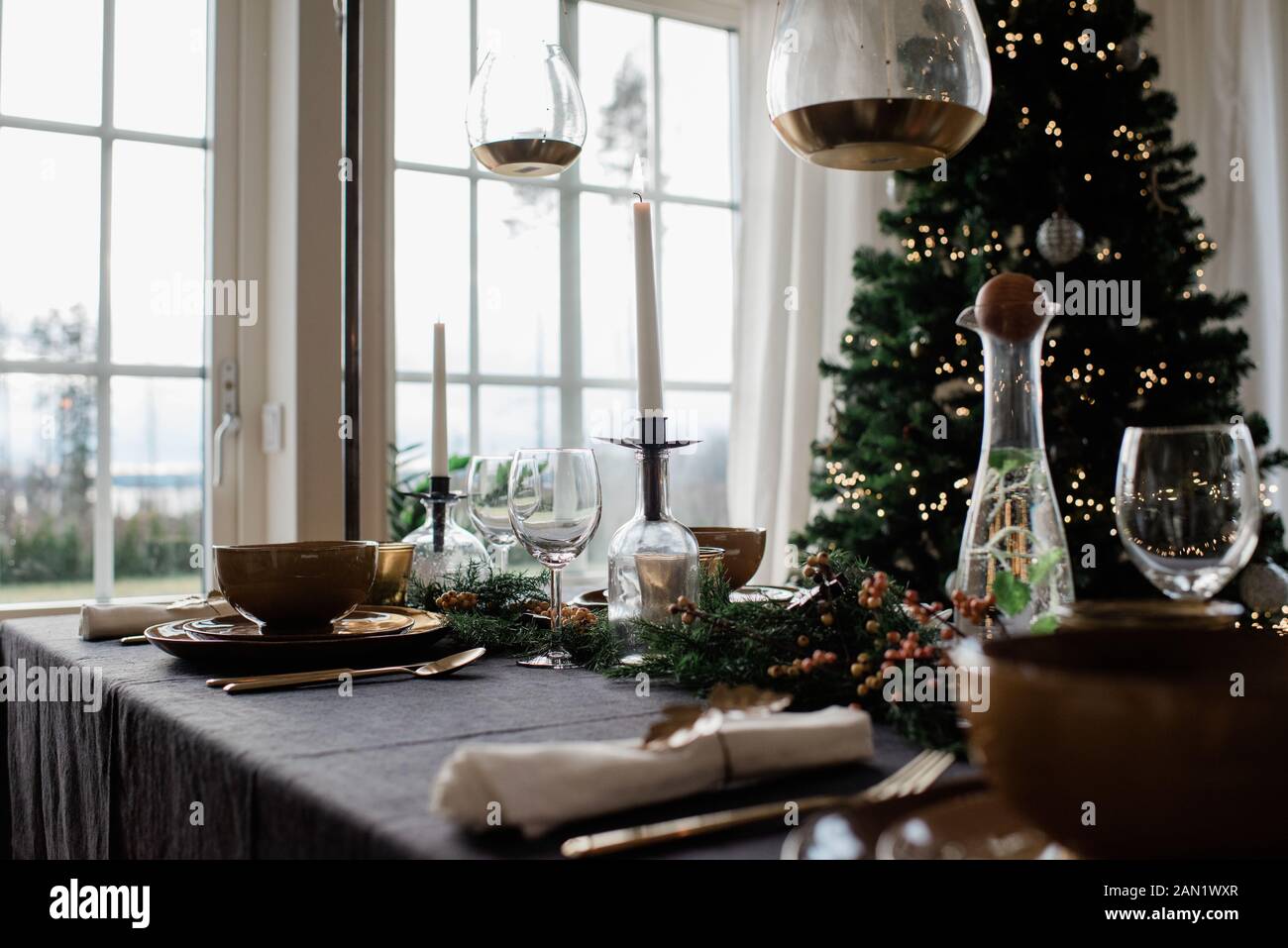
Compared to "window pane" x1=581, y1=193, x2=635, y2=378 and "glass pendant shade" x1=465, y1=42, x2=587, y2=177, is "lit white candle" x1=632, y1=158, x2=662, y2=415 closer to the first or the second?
"glass pendant shade" x1=465, y1=42, x2=587, y2=177

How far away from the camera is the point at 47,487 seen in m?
2.48

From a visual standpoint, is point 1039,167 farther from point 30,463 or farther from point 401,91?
point 30,463

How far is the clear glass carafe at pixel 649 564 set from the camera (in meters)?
0.91

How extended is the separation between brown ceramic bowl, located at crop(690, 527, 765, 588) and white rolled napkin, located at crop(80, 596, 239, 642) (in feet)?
1.62

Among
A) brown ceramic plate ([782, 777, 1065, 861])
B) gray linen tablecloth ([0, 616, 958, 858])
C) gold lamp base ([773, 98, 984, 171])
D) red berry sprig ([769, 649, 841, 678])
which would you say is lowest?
gray linen tablecloth ([0, 616, 958, 858])

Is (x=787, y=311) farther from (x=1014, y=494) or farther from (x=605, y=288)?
(x=1014, y=494)

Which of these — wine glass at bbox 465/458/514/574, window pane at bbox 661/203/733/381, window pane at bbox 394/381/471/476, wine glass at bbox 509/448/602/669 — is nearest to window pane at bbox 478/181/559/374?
window pane at bbox 394/381/471/476

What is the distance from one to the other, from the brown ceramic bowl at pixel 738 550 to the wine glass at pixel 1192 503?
1.25 ft

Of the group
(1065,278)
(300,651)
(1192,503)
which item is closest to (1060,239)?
(1065,278)

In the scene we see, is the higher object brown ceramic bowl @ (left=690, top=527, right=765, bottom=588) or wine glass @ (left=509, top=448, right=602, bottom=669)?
wine glass @ (left=509, top=448, right=602, bottom=669)

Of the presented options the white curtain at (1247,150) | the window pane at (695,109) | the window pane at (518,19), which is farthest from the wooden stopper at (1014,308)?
the white curtain at (1247,150)

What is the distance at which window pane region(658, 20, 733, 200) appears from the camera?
3246 millimetres

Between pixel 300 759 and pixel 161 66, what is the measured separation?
2.43m

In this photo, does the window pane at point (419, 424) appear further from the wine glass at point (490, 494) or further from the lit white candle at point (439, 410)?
the wine glass at point (490, 494)
